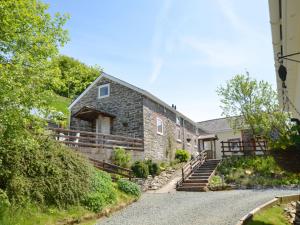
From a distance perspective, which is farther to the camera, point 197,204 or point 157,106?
point 157,106

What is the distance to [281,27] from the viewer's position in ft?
17.8

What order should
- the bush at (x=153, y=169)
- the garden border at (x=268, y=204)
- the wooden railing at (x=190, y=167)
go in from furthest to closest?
the bush at (x=153, y=169) → the wooden railing at (x=190, y=167) → the garden border at (x=268, y=204)

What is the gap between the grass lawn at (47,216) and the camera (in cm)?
812

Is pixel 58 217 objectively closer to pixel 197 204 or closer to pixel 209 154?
pixel 197 204

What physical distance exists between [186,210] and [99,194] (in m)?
3.51

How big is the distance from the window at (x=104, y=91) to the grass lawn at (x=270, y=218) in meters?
18.1

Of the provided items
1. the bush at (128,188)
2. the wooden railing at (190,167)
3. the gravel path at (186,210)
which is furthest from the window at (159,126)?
the bush at (128,188)

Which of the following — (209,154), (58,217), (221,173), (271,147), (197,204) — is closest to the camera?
(271,147)

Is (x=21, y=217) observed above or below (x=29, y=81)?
below

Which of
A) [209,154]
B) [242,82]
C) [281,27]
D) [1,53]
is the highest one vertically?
[242,82]

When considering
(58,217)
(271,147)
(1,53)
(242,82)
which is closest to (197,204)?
(58,217)

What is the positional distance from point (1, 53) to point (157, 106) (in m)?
18.6

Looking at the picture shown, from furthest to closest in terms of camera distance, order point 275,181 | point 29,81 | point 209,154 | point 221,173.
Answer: point 209,154 < point 221,173 < point 275,181 < point 29,81

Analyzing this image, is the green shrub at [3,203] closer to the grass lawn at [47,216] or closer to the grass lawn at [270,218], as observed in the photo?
the grass lawn at [47,216]
